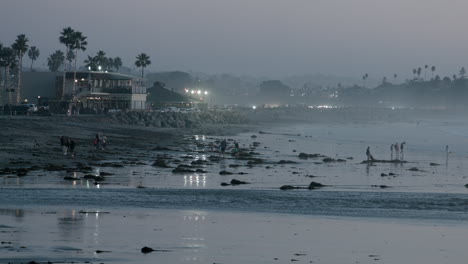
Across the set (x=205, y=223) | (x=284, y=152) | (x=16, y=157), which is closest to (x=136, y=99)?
(x=284, y=152)

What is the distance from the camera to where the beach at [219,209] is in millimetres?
20312

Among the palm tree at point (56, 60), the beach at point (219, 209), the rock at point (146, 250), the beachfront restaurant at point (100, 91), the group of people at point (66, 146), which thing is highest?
the palm tree at point (56, 60)

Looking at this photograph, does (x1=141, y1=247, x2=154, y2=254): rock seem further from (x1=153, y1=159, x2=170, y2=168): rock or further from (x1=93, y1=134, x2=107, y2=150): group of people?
(x1=93, y1=134, x2=107, y2=150): group of people

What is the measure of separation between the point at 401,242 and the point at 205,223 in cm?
622

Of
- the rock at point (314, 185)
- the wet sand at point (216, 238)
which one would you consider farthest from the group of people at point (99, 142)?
the wet sand at point (216, 238)

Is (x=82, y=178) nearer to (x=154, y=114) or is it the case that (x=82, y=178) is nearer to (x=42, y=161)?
(x=42, y=161)

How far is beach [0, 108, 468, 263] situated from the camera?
66.6ft

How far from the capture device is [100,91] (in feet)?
369

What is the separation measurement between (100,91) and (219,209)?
85.9 meters

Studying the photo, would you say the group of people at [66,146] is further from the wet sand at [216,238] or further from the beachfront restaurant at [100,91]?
the beachfront restaurant at [100,91]

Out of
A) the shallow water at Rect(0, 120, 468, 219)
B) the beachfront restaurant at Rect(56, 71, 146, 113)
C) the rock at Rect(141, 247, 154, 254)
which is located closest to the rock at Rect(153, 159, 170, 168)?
the shallow water at Rect(0, 120, 468, 219)

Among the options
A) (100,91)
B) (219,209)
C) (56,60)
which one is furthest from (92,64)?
(219,209)

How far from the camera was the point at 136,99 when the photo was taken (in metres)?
120

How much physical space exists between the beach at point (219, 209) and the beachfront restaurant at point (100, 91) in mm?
53622
